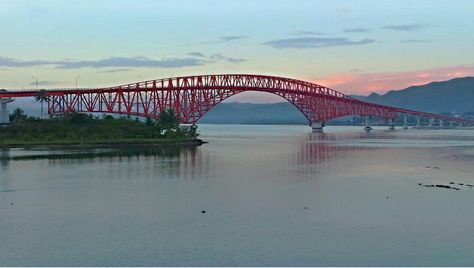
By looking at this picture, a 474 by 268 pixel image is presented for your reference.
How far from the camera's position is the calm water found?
67.2 feet

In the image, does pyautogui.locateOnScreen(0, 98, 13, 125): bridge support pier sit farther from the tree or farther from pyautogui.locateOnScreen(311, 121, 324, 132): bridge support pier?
pyautogui.locateOnScreen(311, 121, 324, 132): bridge support pier

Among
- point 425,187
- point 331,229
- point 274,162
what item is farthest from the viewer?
point 274,162

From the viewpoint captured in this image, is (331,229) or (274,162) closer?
(331,229)

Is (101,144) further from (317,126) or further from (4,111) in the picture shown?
(317,126)

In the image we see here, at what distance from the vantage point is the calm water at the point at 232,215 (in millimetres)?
20469

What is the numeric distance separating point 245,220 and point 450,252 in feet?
30.3

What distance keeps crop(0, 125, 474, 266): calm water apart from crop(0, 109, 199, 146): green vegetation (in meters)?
24.9

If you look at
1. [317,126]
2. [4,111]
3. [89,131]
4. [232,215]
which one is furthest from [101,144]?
[317,126]

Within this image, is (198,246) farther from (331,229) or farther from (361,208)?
(361,208)

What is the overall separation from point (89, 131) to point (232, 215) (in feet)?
193

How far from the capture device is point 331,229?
2462cm

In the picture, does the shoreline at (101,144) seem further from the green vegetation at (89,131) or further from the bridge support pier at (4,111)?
the bridge support pier at (4,111)

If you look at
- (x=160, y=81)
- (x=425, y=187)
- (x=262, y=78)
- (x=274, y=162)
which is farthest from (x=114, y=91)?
(x=425, y=187)

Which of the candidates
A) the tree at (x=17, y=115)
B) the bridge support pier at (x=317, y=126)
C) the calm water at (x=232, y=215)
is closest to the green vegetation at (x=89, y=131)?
the tree at (x=17, y=115)
